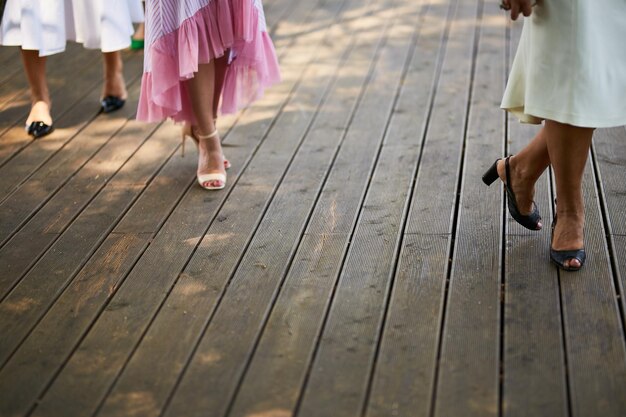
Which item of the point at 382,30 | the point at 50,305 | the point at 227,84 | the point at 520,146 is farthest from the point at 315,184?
the point at 382,30

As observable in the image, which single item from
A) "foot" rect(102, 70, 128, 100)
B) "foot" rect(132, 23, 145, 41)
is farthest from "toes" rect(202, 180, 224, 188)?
"foot" rect(132, 23, 145, 41)

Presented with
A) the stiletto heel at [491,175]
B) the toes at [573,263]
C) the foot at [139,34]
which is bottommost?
the foot at [139,34]

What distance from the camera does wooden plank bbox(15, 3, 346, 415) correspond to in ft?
7.41

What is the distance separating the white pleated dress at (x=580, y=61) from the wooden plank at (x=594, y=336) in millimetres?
444

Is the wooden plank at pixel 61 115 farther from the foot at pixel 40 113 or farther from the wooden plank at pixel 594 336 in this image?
the wooden plank at pixel 594 336

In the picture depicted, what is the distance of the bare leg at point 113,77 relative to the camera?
429 centimetres

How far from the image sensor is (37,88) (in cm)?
411

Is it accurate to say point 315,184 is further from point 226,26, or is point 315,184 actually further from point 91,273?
point 91,273

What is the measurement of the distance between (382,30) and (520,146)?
1824mm

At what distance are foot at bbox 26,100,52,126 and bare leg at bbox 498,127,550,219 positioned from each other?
2.10 meters

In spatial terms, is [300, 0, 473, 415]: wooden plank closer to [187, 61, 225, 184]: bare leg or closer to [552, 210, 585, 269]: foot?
[552, 210, 585, 269]: foot

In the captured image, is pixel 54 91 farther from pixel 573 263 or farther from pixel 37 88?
pixel 573 263

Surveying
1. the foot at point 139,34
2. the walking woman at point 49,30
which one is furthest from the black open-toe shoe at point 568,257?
the foot at point 139,34

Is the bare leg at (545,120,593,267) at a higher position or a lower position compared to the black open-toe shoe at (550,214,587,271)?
higher
